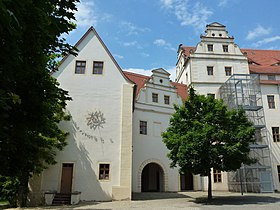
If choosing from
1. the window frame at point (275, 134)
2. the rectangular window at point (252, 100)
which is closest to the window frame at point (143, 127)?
the rectangular window at point (252, 100)

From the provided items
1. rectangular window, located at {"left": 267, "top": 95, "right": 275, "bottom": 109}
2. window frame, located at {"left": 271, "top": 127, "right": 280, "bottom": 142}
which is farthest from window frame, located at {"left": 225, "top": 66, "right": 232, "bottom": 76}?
window frame, located at {"left": 271, "top": 127, "right": 280, "bottom": 142}

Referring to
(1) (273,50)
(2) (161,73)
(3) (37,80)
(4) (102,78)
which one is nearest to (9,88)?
(3) (37,80)

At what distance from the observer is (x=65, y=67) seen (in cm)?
1789

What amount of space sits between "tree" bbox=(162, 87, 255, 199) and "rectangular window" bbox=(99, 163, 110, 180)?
4182 millimetres

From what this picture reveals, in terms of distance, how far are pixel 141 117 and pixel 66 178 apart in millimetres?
8371

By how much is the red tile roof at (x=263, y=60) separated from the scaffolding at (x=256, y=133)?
3.28 meters

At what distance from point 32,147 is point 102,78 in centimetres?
1235

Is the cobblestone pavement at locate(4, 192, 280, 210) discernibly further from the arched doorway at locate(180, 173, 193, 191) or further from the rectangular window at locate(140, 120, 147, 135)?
the arched doorway at locate(180, 173, 193, 191)

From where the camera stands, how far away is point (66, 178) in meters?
16.0

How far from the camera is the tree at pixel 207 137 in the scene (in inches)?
529

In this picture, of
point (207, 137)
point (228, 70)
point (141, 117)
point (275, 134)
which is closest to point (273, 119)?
point (275, 134)

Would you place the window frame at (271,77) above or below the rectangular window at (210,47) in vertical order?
below

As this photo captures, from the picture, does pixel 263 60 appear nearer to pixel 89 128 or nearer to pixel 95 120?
pixel 95 120

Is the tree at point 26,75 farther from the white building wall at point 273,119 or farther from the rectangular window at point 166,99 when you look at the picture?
the white building wall at point 273,119
